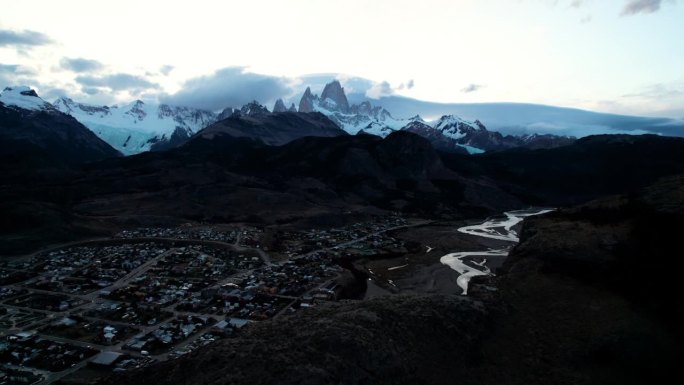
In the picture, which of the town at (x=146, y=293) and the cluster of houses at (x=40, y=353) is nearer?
the cluster of houses at (x=40, y=353)

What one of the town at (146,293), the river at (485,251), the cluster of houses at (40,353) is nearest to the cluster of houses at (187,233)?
the town at (146,293)

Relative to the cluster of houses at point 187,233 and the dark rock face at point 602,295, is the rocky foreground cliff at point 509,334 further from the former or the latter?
the cluster of houses at point 187,233

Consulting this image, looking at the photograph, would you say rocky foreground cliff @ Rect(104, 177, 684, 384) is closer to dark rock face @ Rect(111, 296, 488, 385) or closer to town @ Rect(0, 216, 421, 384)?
dark rock face @ Rect(111, 296, 488, 385)

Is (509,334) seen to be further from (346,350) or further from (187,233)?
(187,233)

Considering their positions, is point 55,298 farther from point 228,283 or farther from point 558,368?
point 558,368

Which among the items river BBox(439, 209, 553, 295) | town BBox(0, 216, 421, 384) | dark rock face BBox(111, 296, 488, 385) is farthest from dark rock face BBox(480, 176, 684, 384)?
town BBox(0, 216, 421, 384)

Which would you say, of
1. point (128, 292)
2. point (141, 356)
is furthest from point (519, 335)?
point (128, 292)
